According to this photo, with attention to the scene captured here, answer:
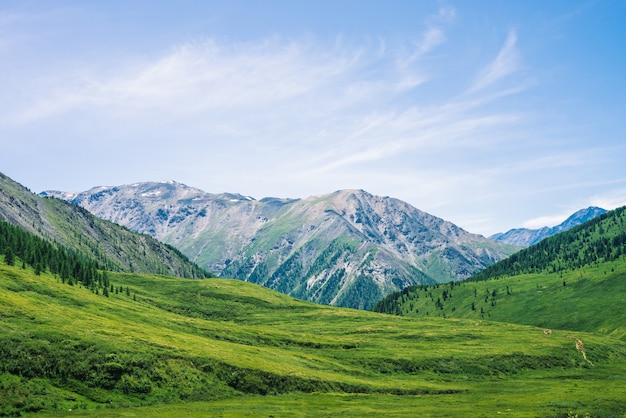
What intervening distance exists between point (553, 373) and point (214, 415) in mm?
130260

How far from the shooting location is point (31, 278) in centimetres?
17800

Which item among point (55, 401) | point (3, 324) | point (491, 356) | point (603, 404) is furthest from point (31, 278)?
point (603, 404)

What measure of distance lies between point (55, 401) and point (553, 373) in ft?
499

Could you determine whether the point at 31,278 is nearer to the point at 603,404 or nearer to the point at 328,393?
the point at 328,393

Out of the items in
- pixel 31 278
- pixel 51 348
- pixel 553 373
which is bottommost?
pixel 553 373

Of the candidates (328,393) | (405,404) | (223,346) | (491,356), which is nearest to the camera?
(405,404)

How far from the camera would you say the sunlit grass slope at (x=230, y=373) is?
98.3 m

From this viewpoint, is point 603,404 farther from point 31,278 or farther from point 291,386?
point 31,278

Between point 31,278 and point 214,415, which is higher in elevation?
point 31,278

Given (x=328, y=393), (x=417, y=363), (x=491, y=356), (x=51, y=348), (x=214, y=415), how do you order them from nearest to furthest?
1. (x=214, y=415)
2. (x=51, y=348)
3. (x=328, y=393)
4. (x=417, y=363)
5. (x=491, y=356)

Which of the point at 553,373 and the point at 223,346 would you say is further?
the point at 553,373

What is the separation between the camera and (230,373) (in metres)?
124

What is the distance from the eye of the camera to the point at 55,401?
300 feet

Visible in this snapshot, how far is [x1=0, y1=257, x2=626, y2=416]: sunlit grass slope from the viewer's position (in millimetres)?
98312
